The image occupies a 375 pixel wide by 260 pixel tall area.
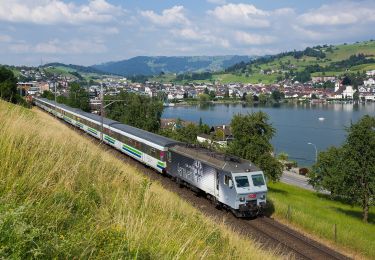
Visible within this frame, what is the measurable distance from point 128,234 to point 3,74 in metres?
74.8

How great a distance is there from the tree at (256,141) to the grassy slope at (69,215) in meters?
28.4

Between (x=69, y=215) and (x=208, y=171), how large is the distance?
678 inches

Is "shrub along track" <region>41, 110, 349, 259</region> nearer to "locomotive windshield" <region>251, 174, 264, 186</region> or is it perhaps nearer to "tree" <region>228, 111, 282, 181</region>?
"locomotive windshield" <region>251, 174, 264, 186</region>

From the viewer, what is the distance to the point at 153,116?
8844cm

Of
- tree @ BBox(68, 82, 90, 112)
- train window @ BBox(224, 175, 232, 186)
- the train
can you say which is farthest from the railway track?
tree @ BBox(68, 82, 90, 112)

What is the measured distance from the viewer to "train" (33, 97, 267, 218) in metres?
22.2

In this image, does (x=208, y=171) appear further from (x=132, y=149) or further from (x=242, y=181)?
(x=132, y=149)

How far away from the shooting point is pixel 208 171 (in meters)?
24.3

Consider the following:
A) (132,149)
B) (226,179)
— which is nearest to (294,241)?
(226,179)

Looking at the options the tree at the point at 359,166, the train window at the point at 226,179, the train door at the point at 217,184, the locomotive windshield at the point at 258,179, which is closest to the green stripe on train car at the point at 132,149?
the train door at the point at 217,184

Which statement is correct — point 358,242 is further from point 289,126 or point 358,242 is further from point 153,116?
point 289,126

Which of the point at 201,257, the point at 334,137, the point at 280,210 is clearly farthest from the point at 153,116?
the point at 201,257

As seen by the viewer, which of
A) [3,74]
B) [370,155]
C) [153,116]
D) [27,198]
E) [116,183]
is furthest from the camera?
[153,116]

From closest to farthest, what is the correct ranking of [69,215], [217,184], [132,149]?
[69,215] < [217,184] < [132,149]
